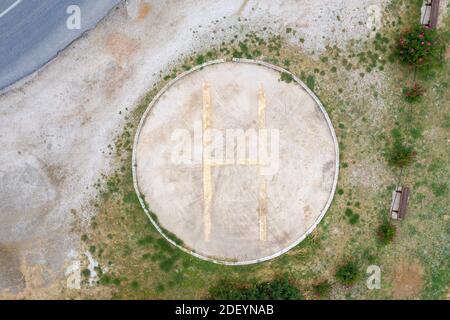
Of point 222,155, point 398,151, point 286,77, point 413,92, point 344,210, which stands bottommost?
point 344,210

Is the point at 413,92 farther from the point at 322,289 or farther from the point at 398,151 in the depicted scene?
the point at 322,289

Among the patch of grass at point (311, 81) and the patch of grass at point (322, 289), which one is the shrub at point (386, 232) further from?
the patch of grass at point (311, 81)

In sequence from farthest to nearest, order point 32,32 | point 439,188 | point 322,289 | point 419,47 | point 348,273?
point 439,188
point 322,289
point 348,273
point 32,32
point 419,47

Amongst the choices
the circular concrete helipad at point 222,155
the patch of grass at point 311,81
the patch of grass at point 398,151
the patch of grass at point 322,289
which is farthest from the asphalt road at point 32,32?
the patch of grass at point 322,289

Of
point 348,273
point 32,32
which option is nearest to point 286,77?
point 348,273

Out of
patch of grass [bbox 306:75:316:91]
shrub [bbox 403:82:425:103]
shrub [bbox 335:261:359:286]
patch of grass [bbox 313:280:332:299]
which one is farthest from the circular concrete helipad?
shrub [bbox 403:82:425:103]

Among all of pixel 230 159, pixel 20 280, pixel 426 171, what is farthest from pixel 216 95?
pixel 20 280
